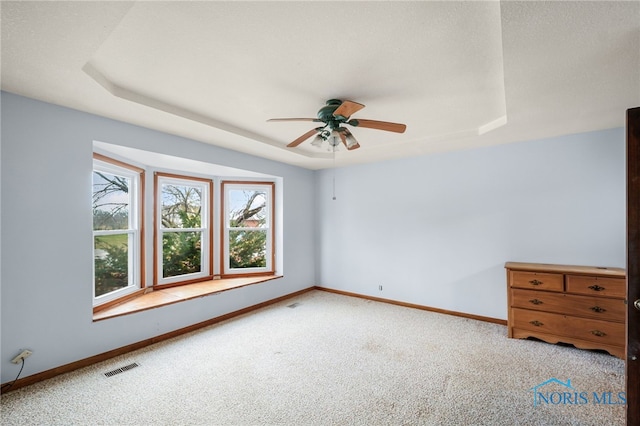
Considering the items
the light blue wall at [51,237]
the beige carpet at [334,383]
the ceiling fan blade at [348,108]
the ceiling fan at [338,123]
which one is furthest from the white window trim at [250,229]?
the ceiling fan blade at [348,108]

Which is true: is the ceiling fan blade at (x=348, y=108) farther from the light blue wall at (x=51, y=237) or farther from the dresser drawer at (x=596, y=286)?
the dresser drawer at (x=596, y=286)

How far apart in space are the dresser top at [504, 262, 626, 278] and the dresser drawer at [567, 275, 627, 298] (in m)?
0.05

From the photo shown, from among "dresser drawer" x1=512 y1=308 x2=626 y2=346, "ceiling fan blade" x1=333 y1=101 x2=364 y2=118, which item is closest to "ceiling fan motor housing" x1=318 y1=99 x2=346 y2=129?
"ceiling fan blade" x1=333 y1=101 x2=364 y2=118

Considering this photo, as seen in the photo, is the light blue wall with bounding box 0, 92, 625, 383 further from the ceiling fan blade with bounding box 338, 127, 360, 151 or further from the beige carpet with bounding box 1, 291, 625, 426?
the ceiling fan blade with bounding box 338, 127, 360, 151

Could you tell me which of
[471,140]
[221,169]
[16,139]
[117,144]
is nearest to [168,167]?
[221,169]

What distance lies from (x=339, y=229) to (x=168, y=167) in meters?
2.91

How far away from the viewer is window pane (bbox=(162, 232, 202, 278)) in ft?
12.8

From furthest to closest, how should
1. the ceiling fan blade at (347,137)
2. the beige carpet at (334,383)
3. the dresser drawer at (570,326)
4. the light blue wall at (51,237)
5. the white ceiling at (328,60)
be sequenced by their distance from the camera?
1. the dresser drawer at (570,326)
2. the ceiling fan blade at (347,137)
3. the light blue wall at (51,237)
4. the beige carpet at (334,383)
5. the white ceiling at (328,60)

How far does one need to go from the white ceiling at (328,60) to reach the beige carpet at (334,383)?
2308 mm

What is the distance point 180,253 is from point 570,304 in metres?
4.83

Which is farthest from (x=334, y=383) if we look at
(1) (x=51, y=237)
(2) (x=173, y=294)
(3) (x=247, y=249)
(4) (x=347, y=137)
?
(3) (x=247, y=249)

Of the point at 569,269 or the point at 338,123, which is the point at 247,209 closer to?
the point at 338,123

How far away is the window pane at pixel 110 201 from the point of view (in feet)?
9.86

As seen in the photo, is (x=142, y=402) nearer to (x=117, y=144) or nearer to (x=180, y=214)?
(x=117, y=144)
